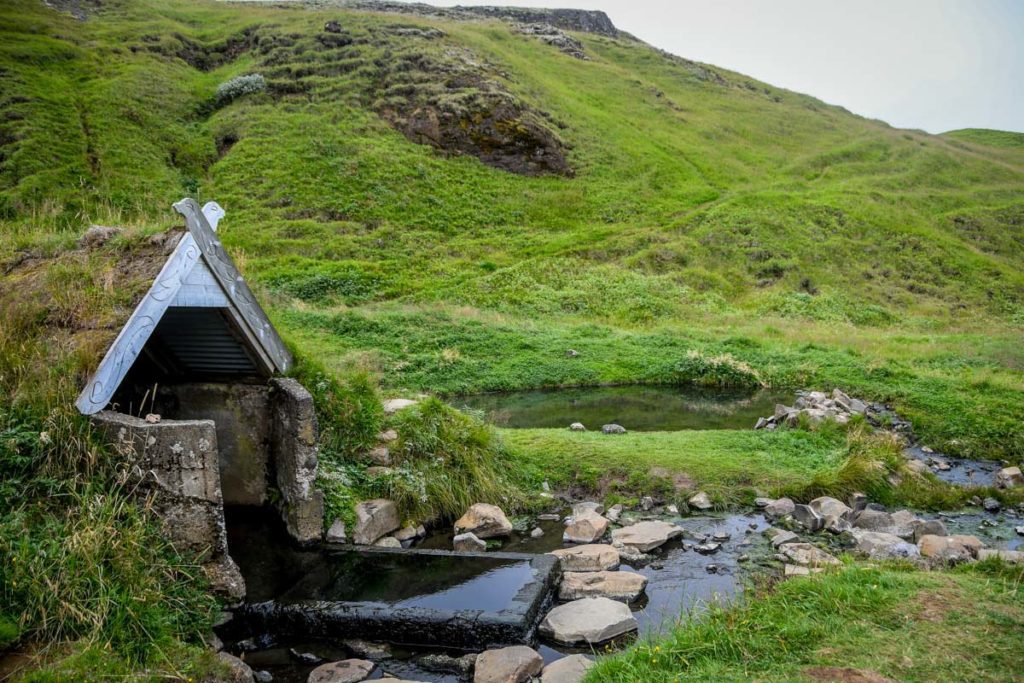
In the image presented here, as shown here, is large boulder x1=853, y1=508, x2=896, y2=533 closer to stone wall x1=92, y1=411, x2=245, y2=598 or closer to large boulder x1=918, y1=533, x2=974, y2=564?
large boulder x1=918, y1=533, x2=974, y2=564

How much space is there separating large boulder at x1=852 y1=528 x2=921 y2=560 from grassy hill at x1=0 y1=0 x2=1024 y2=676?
93.1 inches

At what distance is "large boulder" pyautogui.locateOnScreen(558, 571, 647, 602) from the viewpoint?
8.49 m

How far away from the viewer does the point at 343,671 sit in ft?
22.5

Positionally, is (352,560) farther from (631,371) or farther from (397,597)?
(631,371)

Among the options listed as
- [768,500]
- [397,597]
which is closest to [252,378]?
[397,597]

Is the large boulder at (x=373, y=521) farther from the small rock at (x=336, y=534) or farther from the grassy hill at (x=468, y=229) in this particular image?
the grassy hill at (x=468, y=229)

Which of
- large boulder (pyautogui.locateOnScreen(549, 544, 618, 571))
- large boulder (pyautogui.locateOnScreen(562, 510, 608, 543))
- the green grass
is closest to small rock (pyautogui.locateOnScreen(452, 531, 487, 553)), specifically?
large boulder (pyautogui.locateOnScreen(549, 544, 618, 571))

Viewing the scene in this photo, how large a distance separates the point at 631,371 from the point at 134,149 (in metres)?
39.1

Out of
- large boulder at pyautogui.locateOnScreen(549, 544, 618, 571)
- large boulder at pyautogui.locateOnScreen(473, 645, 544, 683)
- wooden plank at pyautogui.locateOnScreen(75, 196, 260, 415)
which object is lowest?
large boulder at pyautogui.locateOnScreen(549, 544, 618, 571)

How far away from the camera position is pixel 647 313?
1307 inches

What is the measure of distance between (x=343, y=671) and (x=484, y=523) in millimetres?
3867

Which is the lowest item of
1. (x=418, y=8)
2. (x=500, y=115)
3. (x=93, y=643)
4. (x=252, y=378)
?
(x=93, y=643)

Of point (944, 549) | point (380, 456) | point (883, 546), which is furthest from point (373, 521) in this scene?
point (944, 549)

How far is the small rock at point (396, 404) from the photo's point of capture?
12217 millimetres
